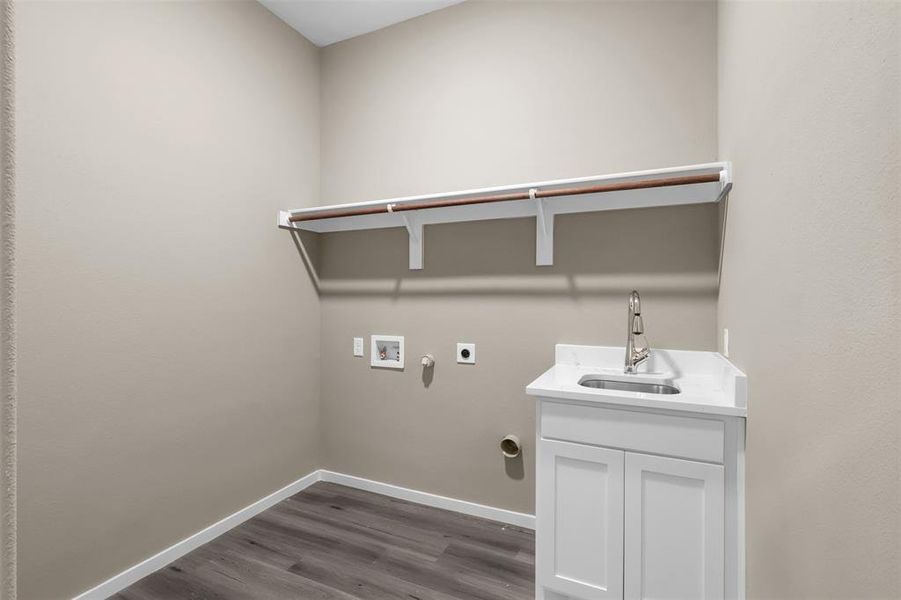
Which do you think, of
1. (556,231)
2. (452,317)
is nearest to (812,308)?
(556,231)

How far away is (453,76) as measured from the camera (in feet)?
7.83

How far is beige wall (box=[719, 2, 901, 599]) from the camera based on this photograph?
57 cm

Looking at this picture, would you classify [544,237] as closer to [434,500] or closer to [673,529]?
[673,529]

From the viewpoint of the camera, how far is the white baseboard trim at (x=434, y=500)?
2.22 meters

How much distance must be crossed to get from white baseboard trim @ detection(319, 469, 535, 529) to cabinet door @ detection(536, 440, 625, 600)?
0.61m

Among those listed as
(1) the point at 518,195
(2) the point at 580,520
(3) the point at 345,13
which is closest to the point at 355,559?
(2) the point at 580,520

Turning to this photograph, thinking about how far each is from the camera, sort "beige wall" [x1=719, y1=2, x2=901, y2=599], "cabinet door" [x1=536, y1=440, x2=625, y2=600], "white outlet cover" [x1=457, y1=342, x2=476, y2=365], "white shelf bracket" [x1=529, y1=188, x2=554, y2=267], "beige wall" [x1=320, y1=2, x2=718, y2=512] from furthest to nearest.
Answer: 1. "white outlet cover" [x1=457, y1=342, x2=476, y2=365]
2. "white shelf bracket" [x1=529, y1=188, x2=554, y2=267]
3. "beige wall" [x1=320, y1=2, x2=718, y2=512]
4. "cabinet door" [x1=536, y1=440, x2=625, y2=600]
5. "beige wall" [x1=719, y1=2, x2=901, y2=599]

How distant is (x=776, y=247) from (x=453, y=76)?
1.91 m

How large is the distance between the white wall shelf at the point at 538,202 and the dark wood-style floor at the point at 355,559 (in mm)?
1358

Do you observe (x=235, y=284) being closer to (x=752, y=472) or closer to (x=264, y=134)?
(x=264, y=134)

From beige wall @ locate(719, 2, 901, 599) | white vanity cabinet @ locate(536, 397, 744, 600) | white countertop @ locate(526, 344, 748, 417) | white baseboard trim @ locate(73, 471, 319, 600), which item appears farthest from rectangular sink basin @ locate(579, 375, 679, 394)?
white baseboard trim @ locate(73, 471, 319, 600)

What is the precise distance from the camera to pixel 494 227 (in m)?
2.28

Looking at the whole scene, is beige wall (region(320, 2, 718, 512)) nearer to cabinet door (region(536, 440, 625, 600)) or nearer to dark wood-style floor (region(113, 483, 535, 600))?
dark wood-style floor (region(113, 483, 535, 600))

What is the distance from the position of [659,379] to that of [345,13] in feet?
8.27
